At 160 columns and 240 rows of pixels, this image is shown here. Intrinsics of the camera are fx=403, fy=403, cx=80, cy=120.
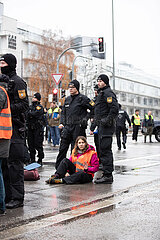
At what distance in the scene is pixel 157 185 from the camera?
7.07 m

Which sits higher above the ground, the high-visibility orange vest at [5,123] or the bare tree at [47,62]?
the bare tree at [47,62]

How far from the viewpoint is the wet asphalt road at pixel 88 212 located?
411 centimetres

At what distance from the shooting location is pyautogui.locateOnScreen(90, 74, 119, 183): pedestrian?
7469 mm

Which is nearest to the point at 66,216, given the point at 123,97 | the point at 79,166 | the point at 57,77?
the point at 79,166

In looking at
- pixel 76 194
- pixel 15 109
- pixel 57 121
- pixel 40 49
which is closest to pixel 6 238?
pixel 15 109

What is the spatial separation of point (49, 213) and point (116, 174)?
3.82 metres

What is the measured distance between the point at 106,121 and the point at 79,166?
3.18 ft

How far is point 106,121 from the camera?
7484mm

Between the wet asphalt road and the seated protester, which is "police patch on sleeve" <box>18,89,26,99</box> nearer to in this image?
the wet asphalt road

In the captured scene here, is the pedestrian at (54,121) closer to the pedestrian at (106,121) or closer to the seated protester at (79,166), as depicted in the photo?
the pedestrian at (106,121)

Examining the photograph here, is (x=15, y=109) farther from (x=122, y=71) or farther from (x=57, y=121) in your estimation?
(x=122, y=71)

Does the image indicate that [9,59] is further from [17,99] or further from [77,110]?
[77,110]

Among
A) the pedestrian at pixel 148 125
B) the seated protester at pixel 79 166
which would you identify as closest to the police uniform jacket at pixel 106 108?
the seated protester at pixel 79 166

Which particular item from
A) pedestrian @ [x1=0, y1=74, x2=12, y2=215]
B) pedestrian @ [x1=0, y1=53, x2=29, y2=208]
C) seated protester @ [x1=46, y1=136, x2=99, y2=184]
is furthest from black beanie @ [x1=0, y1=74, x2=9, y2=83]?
seated protester @ [x1=46, y1=136, x2=99, y2=184]
